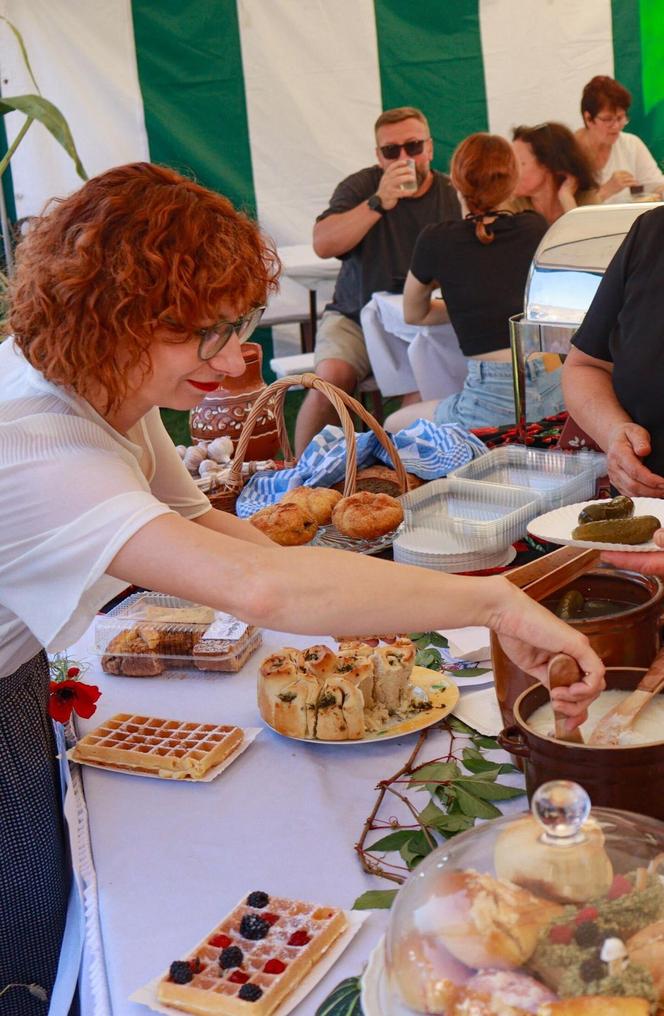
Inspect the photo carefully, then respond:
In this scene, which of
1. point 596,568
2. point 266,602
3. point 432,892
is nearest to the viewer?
point 432,892

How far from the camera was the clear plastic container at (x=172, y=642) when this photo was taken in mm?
1549

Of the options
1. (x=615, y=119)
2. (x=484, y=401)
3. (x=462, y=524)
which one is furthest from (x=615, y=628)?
(x=615, y=119)

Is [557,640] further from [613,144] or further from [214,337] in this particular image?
[613,144]

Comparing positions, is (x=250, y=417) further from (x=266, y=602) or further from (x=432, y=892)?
(x=432, y=892)

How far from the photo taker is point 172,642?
1.57 metres

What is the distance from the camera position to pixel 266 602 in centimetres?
95

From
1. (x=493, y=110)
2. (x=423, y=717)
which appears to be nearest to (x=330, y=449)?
(x=423, y=717)

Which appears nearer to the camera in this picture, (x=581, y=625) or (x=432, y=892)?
(x=432, y=892)

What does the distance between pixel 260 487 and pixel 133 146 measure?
3979mm

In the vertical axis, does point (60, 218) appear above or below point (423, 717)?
above

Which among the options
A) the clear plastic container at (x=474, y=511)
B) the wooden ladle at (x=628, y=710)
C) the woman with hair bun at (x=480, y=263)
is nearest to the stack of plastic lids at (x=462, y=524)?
the clear plastic container at (x=474, y=511)

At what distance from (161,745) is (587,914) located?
71 centimetres

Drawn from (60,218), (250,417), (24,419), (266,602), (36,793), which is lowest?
(36,793)

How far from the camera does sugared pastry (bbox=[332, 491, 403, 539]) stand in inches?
76.6
